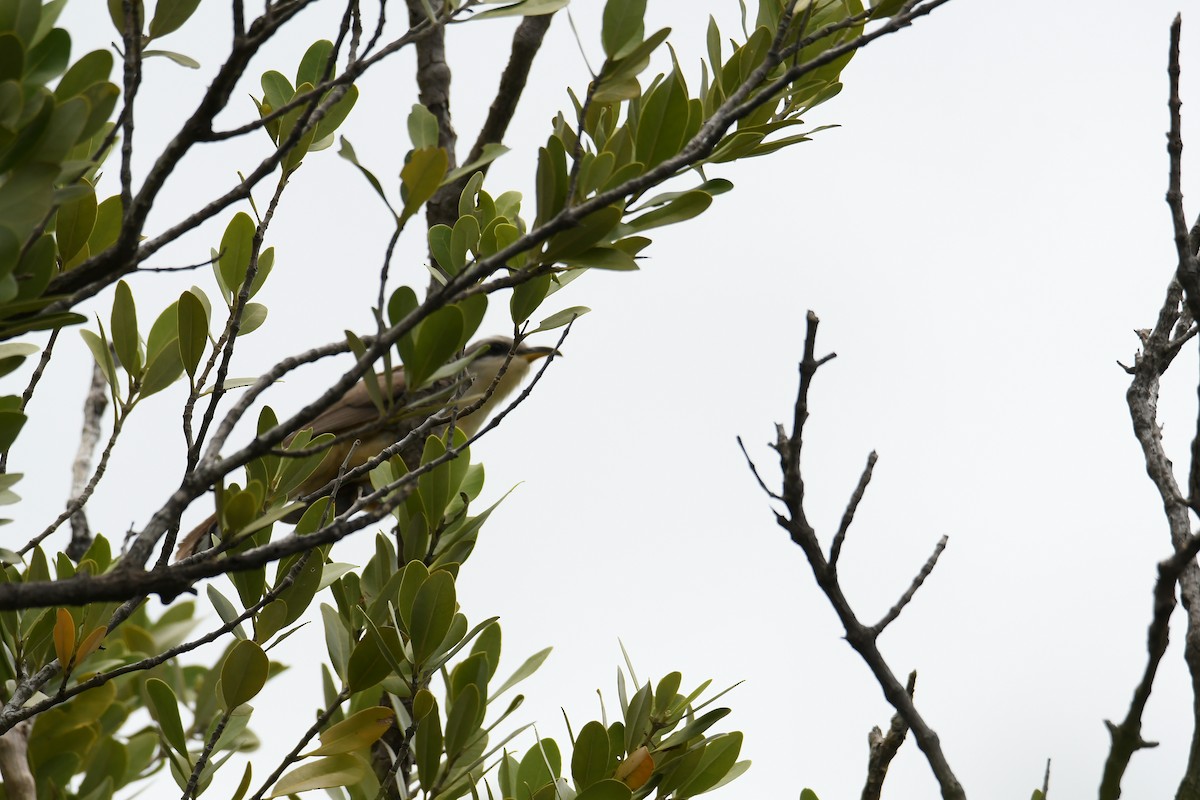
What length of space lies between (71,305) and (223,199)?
268 millimetres

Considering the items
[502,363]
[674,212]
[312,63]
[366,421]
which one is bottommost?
[674,212]

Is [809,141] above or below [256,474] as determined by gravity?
above

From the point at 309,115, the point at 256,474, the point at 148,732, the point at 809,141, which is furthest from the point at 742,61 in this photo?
the point at 148,732

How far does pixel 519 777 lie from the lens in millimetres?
2395

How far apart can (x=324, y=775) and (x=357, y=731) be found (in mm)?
98

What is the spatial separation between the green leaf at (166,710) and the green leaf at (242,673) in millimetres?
133

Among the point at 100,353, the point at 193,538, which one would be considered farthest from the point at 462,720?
the point at 193,538

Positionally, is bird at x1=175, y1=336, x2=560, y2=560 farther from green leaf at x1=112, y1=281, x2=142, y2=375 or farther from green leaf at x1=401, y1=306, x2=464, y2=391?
green leaf at x1=401, y1=306, x2=464, y2=391

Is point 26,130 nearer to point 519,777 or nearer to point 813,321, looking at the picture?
point 813,321

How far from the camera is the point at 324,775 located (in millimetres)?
2105

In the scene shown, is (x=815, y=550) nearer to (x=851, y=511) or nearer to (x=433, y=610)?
(x=851, y=511)

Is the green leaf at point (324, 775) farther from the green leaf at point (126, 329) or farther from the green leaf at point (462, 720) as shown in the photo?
the green leaf at point (126, 329)

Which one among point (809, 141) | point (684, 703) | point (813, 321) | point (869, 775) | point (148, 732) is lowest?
point (869, 775)

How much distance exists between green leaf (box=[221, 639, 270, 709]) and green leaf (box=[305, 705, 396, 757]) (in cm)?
17
